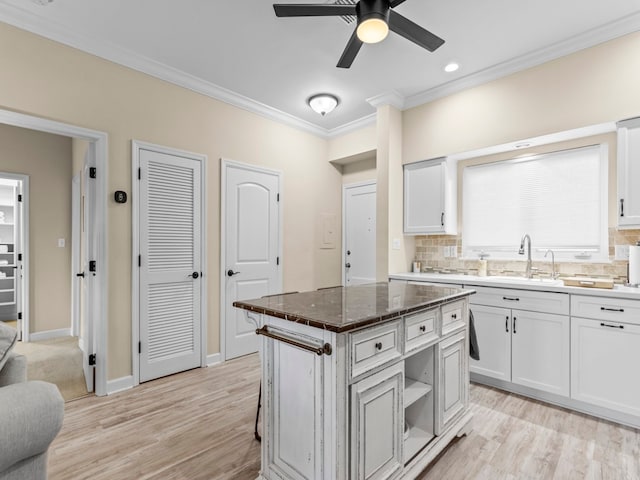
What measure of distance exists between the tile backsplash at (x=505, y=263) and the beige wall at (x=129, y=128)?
5.38 feet

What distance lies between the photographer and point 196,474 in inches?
71.9

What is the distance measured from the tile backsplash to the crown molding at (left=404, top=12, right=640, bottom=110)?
→ 157cm

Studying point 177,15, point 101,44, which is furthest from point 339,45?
point 101,44

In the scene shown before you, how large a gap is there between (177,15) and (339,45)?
50.6 inches

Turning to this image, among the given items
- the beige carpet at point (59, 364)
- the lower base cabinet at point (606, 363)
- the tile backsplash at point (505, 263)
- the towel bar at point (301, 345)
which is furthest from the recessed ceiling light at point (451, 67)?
the beige carpet at point (59, 364)

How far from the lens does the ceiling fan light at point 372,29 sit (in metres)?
1.86

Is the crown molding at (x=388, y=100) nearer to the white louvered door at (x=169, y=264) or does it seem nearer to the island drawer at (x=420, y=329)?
the white louvered door at (x=169, y=264)

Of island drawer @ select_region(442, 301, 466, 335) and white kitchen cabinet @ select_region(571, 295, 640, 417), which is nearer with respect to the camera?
island drawer @ select_region(442, 301, 466, 335)

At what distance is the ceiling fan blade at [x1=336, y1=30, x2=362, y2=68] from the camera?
2.17 meters

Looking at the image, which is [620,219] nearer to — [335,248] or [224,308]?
[335,248]

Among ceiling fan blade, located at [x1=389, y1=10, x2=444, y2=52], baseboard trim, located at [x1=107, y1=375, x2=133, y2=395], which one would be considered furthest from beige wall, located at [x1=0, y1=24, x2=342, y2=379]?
ceiling fan blade, located at [x1=389, y1=10, x2=444, y2=52]

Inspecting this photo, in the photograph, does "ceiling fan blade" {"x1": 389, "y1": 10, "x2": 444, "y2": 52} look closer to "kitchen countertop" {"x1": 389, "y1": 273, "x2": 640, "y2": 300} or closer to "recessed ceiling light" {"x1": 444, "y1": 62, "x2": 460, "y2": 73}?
"recessed ceiling light" {"x1": 444, "y1": 62, "x2": 460, "y2": 73}

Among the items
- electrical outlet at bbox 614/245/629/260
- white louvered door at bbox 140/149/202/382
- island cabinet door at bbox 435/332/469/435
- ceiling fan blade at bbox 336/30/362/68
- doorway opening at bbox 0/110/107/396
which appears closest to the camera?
island cabinet door at bbox 435/332/469/435

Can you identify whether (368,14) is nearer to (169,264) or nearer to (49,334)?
(169,264)
